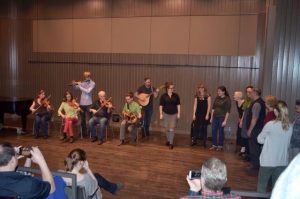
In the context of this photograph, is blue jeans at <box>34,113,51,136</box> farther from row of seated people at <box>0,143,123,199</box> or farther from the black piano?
row of seated people at <box>0,143,123,199</box>

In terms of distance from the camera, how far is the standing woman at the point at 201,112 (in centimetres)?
751

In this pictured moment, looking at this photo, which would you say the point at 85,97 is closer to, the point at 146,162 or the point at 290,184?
the point at 146,162

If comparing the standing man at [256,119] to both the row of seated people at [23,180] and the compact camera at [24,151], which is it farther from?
the compact camera at [24,151]

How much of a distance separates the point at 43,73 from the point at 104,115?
4.08 meters

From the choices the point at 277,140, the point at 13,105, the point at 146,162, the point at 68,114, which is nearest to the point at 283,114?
the point at 277,140

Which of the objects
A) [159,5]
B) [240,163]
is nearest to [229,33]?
[159,5]

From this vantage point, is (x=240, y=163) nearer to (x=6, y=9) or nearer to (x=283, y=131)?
(x=283, y=131)

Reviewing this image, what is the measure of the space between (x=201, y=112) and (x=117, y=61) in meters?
3.57

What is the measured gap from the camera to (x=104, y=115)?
26.3ft

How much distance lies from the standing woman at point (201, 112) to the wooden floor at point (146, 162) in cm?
38

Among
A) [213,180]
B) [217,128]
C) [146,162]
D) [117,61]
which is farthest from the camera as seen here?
[117,61]

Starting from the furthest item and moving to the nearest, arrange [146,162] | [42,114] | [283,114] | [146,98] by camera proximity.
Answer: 1. [146,98]
2. [42,114]
3. [146,162]
4. [283,114]

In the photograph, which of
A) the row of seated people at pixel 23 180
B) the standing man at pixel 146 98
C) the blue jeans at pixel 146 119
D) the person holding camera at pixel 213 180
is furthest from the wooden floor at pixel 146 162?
the person holding camera at pixel 213 180

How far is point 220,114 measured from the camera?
738cm
